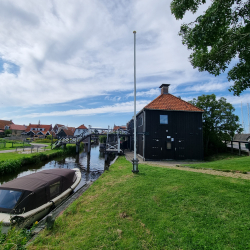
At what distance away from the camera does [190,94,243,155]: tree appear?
73.8ft

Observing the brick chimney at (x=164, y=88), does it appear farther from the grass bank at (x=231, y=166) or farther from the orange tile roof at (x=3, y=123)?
the orange tile roof at (x=3, y=123)

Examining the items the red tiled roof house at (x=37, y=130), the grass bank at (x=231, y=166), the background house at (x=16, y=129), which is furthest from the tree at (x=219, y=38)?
the background house at (x=16, y=129)

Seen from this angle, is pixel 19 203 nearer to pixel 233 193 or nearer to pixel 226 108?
pixel 233 193

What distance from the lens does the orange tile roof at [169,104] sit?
1869 centimetres

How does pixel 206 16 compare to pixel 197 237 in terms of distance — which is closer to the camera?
pixel 197 237

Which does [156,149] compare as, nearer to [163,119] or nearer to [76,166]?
[163,119]

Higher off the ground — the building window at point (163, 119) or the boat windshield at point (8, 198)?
the building window at point (163, 119)

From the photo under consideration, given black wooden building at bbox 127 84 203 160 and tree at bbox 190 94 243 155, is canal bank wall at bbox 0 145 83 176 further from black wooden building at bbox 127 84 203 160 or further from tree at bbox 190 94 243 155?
tree at bbox 190 94 243 155

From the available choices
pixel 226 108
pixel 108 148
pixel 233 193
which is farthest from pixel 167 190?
pixel 226 108

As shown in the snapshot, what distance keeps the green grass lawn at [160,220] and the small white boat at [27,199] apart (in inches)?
73.1

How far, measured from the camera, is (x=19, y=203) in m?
6.34

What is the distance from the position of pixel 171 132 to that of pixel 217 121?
9.21m

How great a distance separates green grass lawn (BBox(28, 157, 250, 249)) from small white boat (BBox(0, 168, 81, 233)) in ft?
6.10

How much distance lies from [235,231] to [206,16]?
6.99 metres
